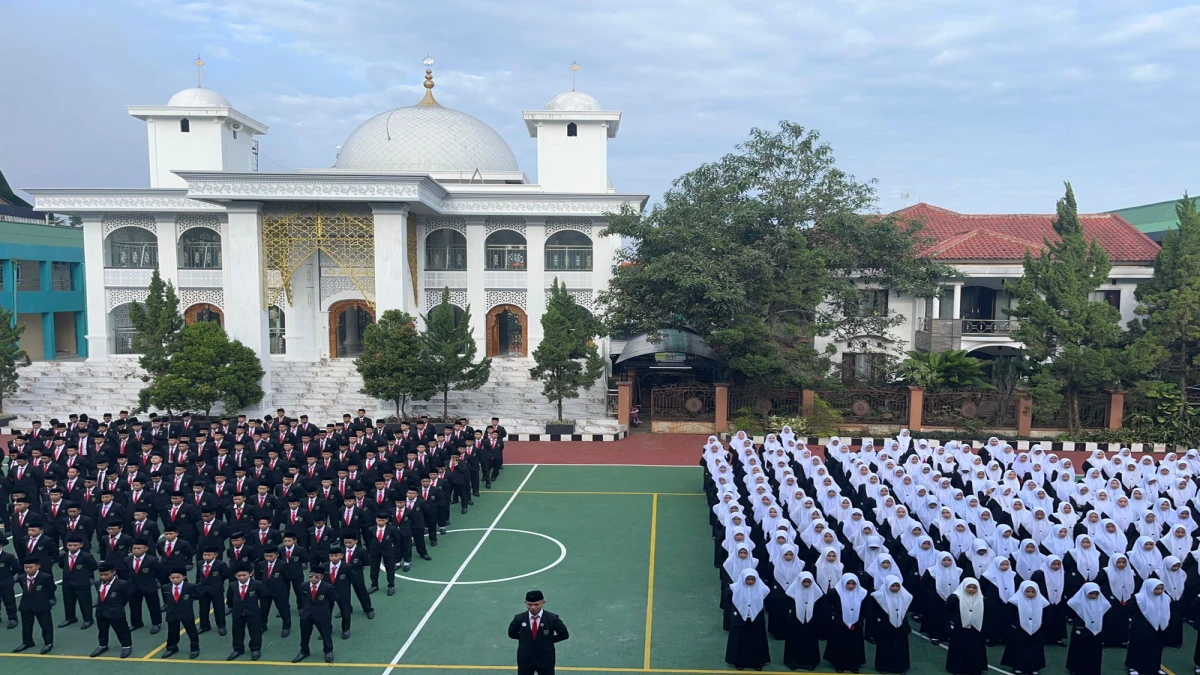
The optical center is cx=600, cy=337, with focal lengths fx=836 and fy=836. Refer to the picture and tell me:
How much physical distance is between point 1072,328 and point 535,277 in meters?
15.5

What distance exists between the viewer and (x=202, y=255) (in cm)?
2730

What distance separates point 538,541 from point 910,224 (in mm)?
14045

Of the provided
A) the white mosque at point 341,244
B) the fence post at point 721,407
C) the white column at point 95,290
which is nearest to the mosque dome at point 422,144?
the white mosque at point 341,244

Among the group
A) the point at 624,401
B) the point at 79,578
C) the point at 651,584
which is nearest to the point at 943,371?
the point at 624,401

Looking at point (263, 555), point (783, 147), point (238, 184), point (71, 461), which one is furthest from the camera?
point (238, 184)

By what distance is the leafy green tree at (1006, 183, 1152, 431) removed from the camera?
17625 mm

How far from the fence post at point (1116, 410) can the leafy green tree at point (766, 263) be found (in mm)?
4591

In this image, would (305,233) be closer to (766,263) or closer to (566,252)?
(566,252)

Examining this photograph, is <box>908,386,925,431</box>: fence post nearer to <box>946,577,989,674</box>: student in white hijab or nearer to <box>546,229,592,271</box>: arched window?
<box>546,229,592,271</box>: arched window

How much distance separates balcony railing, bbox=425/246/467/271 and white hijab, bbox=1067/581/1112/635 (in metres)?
22.4

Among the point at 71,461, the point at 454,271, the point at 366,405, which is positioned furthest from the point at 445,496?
the point at 454,271

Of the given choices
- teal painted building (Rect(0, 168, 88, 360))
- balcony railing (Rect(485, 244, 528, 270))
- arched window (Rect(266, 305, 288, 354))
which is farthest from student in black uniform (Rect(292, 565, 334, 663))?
teal painted building (Rect(0, 168, 88, 360))

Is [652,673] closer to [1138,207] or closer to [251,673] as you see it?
[251,673]

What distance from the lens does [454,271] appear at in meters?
27.5
